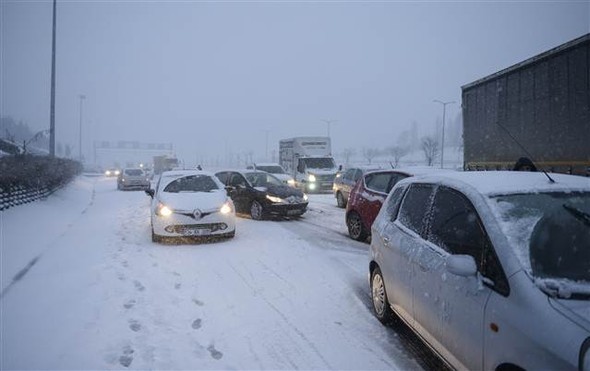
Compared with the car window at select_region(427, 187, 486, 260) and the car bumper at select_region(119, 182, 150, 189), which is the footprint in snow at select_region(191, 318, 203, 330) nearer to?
the car window at select_region(427, 187, 486, 260)

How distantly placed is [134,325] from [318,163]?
67.5 feet

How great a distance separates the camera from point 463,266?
9.32ft

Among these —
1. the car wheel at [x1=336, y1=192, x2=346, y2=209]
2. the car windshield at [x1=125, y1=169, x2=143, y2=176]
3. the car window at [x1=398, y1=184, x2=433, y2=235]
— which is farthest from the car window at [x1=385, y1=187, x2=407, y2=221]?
the car windshield at [x1=125, y1=169, x2=143, y2=176]

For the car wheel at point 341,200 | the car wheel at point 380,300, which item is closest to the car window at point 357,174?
the car wheel at point 341,200

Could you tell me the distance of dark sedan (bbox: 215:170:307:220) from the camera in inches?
506

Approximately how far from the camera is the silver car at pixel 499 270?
2367mm

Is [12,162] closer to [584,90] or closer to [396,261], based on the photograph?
[396,261]

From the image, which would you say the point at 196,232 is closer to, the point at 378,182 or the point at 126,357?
the point at 378,182

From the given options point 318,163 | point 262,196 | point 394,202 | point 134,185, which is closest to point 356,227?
point 262,196

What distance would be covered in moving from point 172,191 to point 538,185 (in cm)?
857

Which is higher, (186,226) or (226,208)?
(226,208)

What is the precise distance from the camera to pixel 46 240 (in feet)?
32.6

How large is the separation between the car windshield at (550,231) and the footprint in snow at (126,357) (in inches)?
135

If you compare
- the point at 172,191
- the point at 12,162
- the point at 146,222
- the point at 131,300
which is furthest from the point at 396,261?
the point at 12,162
